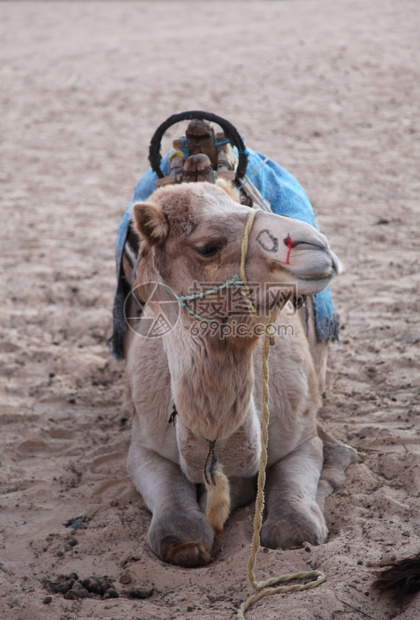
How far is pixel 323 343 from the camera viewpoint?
4.14 meters

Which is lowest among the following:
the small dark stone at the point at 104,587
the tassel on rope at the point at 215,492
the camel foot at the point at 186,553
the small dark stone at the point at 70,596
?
the small dark stone at the point at 104,587

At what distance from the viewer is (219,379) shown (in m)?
2.76

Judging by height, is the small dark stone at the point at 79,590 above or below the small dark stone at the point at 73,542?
above

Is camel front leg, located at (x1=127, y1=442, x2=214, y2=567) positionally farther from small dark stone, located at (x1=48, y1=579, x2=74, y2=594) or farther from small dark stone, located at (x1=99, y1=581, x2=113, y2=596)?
small dark stone, located at (x1=48, y1=579, x2=74, y2=594)

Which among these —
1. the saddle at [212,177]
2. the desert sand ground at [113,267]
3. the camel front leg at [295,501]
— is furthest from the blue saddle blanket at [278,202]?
the camel front leg at [295,501]

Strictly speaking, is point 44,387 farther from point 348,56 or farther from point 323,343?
point 348,56

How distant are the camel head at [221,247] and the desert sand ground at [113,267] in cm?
115

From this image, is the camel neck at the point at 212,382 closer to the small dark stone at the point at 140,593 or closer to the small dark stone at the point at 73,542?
the small dark stone at the point at 140,593

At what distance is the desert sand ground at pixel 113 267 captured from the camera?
2.98 meters

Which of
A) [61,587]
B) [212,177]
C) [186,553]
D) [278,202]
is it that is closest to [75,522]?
[61,587]

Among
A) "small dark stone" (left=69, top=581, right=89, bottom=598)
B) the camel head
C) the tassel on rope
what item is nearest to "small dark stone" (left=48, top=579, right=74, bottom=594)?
"small dark stone" (left=69, top=581, right=89, bottom=598)

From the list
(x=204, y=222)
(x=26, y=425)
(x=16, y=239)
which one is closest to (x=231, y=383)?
(x=204, y=222)

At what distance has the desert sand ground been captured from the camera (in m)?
2.98

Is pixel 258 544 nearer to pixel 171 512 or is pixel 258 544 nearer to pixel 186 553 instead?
pixel 186 553
